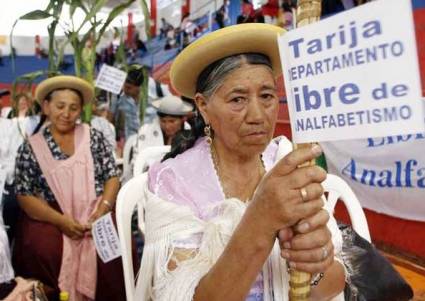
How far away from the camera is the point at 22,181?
7.18ft

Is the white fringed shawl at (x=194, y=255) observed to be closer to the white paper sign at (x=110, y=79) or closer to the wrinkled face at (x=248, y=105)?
the wrinkled face at (x=248, y=105)

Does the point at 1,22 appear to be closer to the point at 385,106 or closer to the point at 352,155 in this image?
the point at 352,155

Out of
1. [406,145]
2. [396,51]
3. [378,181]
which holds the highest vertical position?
[396,51]

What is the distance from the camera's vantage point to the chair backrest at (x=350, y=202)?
1.28 metres

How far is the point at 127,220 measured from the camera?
132 centimetres

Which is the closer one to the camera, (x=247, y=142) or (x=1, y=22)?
(x=247, y=142)

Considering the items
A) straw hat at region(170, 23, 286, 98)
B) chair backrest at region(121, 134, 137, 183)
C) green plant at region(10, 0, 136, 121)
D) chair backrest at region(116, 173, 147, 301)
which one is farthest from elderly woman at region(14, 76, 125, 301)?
straw hat at region(170, 23, 286, 98)

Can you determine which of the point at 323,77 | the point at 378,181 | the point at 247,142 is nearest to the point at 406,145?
the point at 378,181

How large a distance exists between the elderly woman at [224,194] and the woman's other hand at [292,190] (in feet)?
0.06

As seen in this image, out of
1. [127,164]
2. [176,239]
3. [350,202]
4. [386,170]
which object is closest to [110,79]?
[127,164]

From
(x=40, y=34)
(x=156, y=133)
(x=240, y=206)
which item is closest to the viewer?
(x=240, y=206)

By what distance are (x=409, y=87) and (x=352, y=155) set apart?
255 cm

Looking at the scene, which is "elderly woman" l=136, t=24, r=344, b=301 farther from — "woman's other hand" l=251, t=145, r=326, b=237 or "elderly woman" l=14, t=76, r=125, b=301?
"elderly woman" l=14, t=76, r=125, b=301

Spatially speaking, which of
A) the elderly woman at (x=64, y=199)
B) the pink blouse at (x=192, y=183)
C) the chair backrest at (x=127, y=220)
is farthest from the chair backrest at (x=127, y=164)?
the pink blouse at (x=192, y=183)
